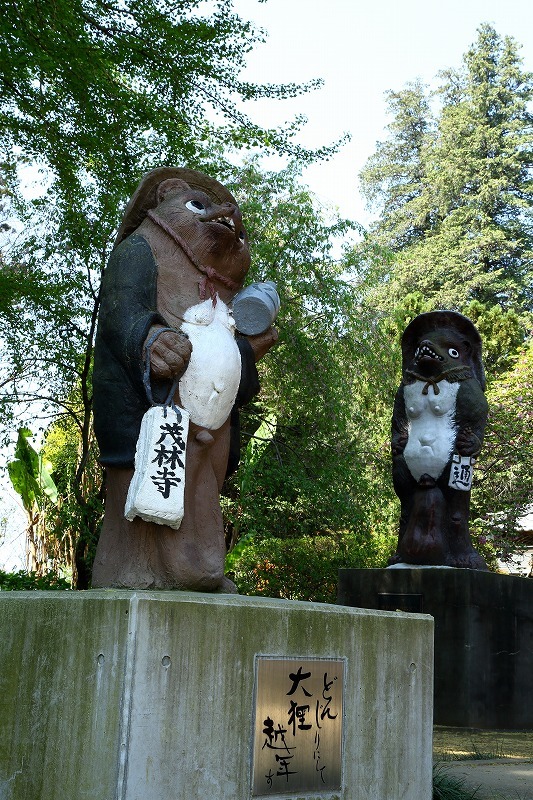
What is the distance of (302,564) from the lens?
12078 millimetres

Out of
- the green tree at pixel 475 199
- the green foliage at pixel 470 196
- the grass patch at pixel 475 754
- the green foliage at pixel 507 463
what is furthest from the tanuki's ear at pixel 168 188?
the green tree at pixel 475 199

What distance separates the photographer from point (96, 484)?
1130cm

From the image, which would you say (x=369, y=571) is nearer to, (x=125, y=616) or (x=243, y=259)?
(x=243, y=259)

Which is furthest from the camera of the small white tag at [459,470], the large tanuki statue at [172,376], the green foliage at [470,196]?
the green foliage at [470,196]

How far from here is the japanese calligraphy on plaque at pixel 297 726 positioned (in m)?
3.46

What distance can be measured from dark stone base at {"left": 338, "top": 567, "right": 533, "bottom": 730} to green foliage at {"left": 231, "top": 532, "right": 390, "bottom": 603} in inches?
161

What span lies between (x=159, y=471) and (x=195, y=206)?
138 cm

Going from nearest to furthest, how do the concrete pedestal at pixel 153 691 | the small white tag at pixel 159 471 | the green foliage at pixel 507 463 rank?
the concrete pedestal at pixel 153 691
the small white tag at pixel 159 471
the green foliage at pixel 507 463

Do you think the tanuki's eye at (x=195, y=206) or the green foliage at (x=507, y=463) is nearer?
the tanuki's eye at (x=195, y=206)

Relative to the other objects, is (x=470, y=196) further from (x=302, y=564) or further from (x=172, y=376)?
(x=172, y=376)

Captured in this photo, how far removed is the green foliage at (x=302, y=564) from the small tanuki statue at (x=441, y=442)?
13.0 ft

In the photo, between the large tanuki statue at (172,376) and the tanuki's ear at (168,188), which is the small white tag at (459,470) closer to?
the large tanuki statue at (172,376)

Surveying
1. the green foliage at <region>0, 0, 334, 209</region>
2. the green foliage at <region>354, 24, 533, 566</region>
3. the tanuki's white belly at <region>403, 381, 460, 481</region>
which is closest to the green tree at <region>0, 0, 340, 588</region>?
the green foliage at <region>0, 0, 334, 209</region>

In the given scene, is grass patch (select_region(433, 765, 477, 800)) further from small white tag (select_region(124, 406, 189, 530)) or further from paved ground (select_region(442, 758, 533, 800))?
small white tag (select_region(124, 406, 189, 530))
